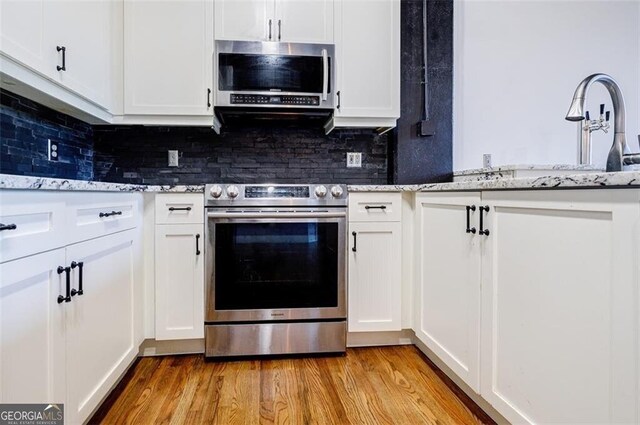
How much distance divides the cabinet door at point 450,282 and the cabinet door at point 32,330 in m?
1.44

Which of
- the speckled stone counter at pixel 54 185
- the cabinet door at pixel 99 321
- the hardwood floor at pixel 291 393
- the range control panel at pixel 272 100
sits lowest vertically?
the hardwood floor at pixel 291 393

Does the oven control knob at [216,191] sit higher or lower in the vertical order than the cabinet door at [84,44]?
lower

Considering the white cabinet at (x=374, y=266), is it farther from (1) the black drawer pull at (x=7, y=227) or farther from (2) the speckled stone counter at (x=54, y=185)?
(1) the black drawer pull at (x=7, y=227)

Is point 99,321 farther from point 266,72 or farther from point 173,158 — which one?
point 266,72

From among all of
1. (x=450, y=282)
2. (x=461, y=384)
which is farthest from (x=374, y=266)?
(x=461, y=384)

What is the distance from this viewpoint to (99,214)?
1362 millimetres

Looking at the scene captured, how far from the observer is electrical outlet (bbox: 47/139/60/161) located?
6.20ft

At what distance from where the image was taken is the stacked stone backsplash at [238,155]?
2.37 metres

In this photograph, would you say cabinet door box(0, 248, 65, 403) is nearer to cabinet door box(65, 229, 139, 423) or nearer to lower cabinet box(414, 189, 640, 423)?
cabinet door box(65, 229, 139, 423)

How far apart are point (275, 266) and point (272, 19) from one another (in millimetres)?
1439

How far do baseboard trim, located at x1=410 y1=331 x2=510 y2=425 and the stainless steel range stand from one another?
0.44 m

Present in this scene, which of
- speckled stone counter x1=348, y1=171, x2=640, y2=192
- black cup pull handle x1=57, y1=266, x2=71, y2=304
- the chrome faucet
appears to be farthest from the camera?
the chrome faucet

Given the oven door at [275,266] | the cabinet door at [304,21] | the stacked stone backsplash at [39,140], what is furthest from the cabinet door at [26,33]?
the cabinet door at [304,21]

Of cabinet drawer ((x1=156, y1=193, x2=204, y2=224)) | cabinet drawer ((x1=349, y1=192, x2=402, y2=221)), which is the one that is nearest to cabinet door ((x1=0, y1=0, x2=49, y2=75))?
cabinet drawer ((x1=156, y1=193, x2=204, y2=224))
